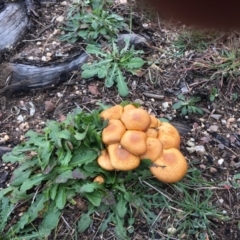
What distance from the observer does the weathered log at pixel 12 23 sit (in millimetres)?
2418

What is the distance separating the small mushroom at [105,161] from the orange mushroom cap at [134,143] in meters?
0.10

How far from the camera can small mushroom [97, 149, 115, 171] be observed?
175 cm

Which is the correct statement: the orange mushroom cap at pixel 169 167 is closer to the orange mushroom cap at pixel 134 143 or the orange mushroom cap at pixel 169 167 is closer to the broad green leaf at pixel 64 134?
the orange mushroom cap at pixel 134 143

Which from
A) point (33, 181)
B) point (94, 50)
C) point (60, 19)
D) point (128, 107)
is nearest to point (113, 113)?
point (128, 107)

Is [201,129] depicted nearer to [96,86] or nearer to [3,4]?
[96,86]

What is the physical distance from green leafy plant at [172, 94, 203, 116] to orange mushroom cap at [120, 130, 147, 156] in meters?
0.56

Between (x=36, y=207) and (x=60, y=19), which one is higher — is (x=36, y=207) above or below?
below

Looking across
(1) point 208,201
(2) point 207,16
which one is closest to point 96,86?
(1) point 208,201

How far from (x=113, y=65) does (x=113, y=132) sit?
641 mm

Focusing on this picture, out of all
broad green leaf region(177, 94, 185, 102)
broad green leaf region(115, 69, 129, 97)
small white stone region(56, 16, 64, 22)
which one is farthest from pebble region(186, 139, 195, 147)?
small white stone region(56, 16, 64, 22)

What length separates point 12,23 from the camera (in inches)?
96.8

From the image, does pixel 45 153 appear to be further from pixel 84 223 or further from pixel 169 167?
pixel 169 167

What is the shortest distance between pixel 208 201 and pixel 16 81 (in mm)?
1071

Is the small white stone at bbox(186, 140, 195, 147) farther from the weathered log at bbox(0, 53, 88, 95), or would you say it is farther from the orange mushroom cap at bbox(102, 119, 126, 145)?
the weathered log at bbox(0, 53, 88, 95)
